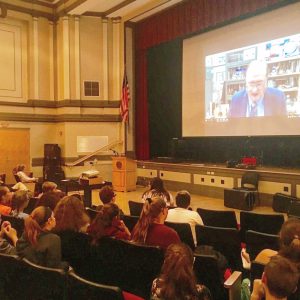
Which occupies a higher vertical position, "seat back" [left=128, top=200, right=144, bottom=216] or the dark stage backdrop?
the dark stage backdrop

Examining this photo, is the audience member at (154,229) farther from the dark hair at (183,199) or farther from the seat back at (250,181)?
the seat back at (250,181)

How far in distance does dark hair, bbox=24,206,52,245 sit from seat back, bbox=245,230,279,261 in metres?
1.55

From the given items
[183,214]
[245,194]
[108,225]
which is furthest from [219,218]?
[245,194]

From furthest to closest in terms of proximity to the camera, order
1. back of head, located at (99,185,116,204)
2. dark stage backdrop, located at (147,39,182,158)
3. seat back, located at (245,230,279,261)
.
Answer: dark stage backdrop, located at (147,39,182,158), back of head, located at (99,185,116,204), seat back, located at (245,230,279,261)

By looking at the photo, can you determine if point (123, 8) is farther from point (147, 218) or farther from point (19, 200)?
point (147, 218)

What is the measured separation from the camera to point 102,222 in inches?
115

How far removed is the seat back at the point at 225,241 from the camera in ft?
10.2

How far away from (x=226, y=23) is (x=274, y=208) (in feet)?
14.7

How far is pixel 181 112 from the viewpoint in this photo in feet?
35.6

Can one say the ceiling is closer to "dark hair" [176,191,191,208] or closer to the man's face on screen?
the man's face on screen

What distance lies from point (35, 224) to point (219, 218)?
205 cm

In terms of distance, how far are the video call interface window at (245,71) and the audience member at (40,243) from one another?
6.10 m

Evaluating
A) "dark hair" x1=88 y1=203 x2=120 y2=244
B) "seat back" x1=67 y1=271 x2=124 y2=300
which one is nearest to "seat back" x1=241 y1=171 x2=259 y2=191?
"dark hair" x1=88 y1=203 x2=120 y2=244

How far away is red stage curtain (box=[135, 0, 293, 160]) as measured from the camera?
26.0ft
